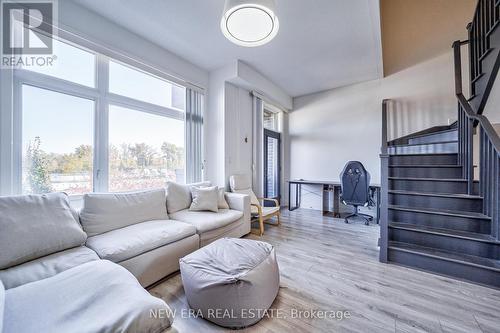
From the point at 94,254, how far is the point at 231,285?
113 centimetres

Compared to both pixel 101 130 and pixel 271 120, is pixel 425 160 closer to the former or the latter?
pixel 271 120

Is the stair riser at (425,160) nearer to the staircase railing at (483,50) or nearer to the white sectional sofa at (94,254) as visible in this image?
the staircase railing at (483,50)

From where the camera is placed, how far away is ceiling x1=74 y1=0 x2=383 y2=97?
221cm

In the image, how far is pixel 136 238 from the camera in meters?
1.81

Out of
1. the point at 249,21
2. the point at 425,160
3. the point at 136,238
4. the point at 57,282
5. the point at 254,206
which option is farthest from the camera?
the point at 254,206

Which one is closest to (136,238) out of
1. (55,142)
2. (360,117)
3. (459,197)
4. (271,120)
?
(55,142)

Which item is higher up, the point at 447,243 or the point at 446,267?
the point at 447,243

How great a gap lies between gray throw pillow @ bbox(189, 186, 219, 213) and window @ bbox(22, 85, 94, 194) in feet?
4.05

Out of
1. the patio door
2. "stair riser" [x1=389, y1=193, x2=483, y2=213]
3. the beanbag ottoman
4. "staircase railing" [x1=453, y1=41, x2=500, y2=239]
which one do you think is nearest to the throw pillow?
the beanbag ottoman

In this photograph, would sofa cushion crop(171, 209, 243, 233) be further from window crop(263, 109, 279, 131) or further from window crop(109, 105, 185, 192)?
window crop(263, 109, 279, 131)

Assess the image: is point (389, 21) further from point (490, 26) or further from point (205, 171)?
point (205, 171)

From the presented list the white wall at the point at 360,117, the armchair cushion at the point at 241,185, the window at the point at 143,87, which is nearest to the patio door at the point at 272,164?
the white wall at the point at 360,117

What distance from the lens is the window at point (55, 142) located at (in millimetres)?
1928

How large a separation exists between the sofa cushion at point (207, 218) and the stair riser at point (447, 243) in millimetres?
2011
